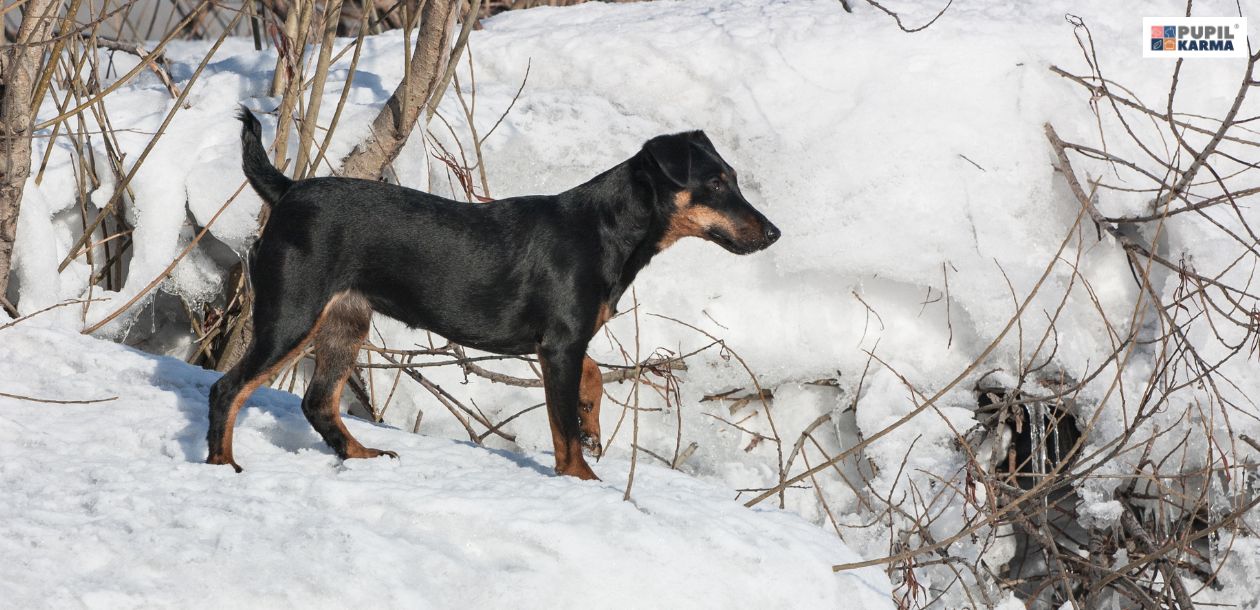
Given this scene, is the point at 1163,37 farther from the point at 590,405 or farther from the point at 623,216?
the point at 590,405

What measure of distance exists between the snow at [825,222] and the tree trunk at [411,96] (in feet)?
0.47

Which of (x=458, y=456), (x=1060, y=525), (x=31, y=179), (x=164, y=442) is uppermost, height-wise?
(x=31, y=179)

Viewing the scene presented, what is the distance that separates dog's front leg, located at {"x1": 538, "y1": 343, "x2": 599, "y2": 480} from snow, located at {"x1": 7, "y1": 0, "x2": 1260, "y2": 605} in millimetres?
1345

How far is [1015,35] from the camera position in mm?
5387

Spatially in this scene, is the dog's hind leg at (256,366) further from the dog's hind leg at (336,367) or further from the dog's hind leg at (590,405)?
the dog's hind leg at (590,405)

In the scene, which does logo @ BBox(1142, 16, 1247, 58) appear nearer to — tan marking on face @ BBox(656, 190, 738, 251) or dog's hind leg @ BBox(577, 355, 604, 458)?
tan marking on face @ BBox(656, 190, 738, 251)

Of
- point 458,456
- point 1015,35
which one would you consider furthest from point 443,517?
point 1015,35

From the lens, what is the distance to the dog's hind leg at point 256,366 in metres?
3.10

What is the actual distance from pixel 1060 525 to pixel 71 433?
13.9 ft

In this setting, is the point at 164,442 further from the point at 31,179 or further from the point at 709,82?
the point at 709,82

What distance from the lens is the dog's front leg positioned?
325 cm

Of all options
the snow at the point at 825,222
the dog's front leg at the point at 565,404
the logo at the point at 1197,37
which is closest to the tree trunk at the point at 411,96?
the snow at the point at 825,222

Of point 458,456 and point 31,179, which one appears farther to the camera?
point 31,179

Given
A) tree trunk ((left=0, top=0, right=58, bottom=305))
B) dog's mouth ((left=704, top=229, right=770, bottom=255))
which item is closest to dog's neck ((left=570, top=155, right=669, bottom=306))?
dog's mouth ((left=704, top=229, right=770, bottom=255))
